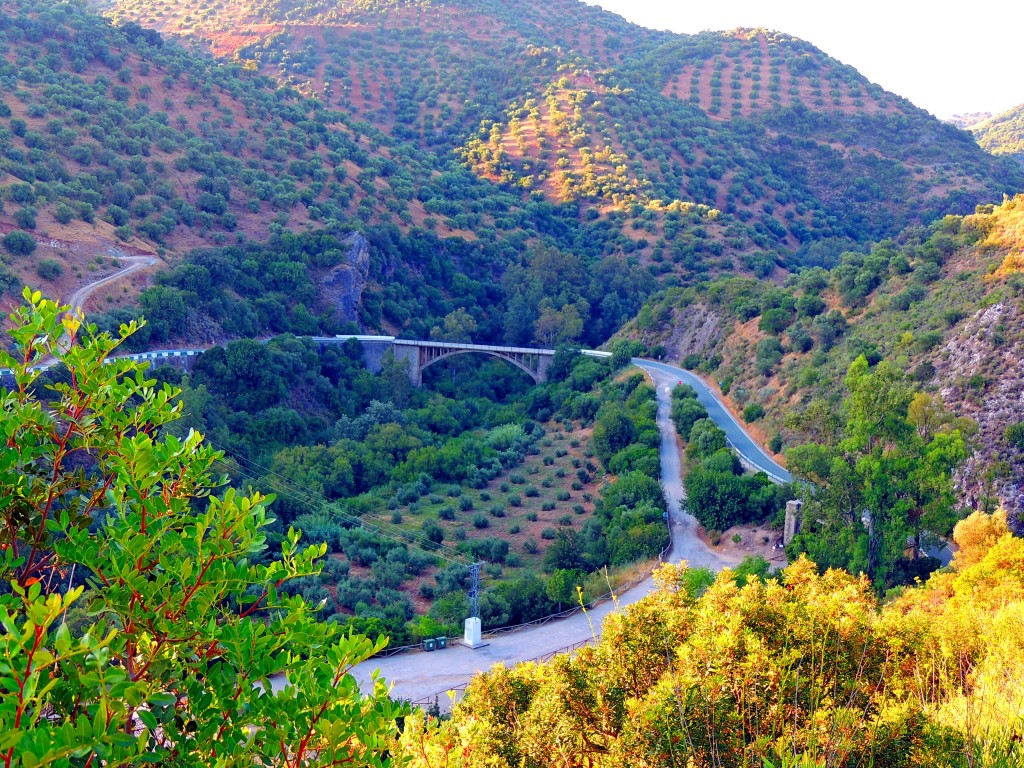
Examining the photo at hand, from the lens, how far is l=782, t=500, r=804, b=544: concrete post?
25.7 metres

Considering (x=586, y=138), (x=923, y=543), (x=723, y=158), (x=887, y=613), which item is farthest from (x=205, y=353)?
(x=723, y=158)

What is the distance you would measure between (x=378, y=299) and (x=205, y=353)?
1693cm

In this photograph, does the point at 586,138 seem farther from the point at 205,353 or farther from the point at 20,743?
the point at 20,743

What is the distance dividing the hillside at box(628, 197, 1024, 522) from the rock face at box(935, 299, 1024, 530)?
1.6 inches

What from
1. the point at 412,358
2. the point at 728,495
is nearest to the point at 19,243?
the point at 412,358

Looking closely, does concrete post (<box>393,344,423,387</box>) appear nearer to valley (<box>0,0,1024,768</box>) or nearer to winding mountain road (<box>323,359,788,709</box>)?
valley (<box>0,0,1024,768</box>)

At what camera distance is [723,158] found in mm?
83812

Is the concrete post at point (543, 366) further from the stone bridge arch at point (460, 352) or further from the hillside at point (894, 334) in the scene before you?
the hillside at point (894, 334)

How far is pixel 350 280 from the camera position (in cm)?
5175

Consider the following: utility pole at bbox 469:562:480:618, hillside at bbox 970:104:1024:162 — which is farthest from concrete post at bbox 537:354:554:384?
hillside at bbox 970:104:1024:162

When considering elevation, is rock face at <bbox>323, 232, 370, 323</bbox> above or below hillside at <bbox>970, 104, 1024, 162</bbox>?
below

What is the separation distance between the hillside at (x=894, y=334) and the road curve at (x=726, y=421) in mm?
804

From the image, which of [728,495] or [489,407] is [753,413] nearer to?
[728,495]

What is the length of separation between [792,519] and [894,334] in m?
13.5
